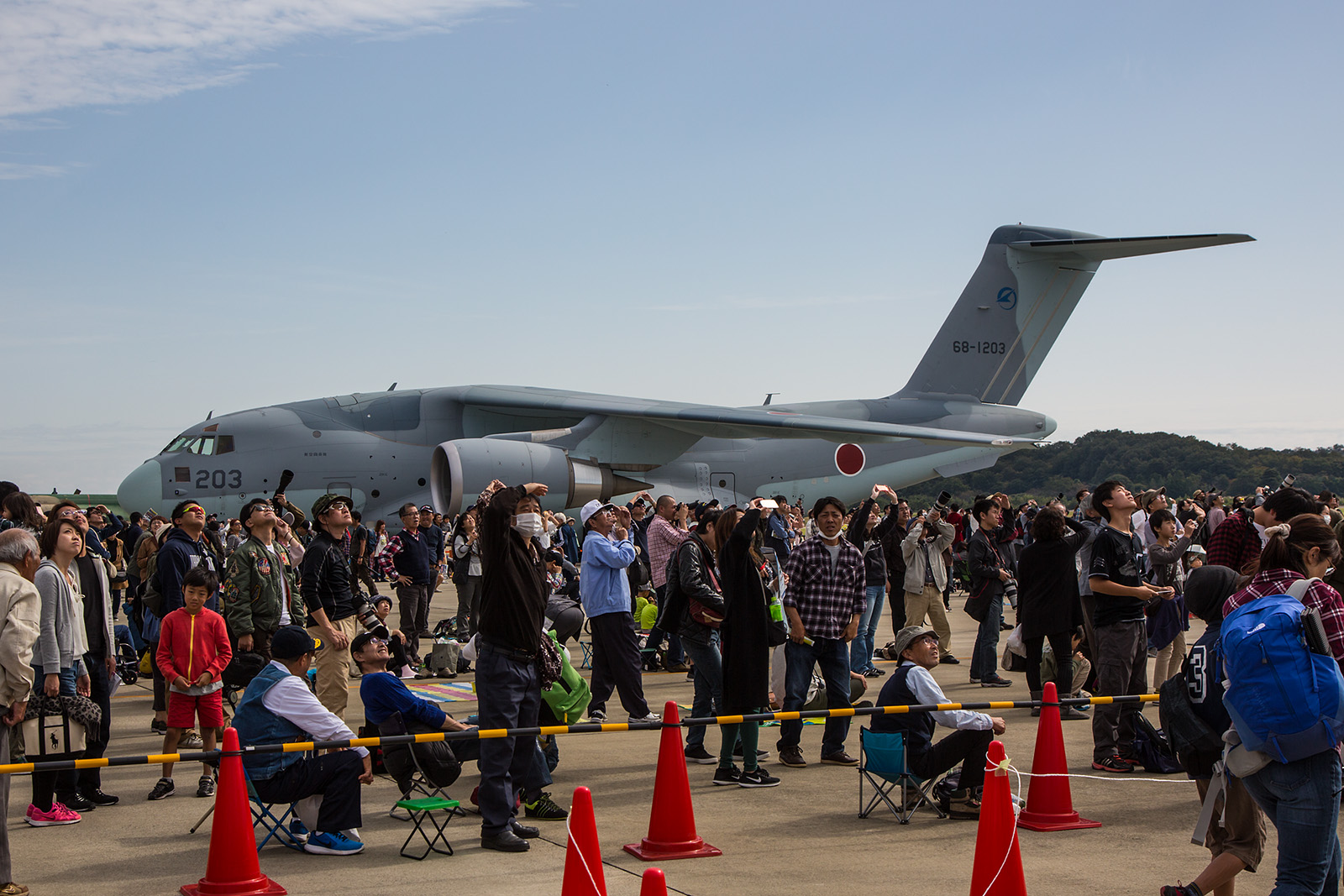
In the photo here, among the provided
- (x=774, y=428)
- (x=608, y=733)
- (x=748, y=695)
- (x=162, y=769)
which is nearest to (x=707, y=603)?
(x=748, y=695)

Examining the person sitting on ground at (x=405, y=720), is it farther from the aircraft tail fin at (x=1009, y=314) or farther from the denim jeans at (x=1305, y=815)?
the aircraft tail fin at (x=1009, y=314)

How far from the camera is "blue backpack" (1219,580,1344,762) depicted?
3.59m

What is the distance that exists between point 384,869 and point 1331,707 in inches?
146

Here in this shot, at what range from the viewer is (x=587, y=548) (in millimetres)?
7988

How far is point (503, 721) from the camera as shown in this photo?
555 centimetres

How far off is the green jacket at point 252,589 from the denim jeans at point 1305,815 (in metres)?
5.98

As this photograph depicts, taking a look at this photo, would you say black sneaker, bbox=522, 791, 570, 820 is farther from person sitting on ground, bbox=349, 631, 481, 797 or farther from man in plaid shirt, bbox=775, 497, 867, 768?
man in plaid shirt, bbox=775, 497, 867, 768

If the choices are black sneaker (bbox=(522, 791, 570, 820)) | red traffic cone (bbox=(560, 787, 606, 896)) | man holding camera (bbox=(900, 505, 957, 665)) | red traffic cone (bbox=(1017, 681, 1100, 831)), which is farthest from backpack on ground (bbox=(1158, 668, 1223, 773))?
man holding camera (bbox=(900, 505, 957, 665))

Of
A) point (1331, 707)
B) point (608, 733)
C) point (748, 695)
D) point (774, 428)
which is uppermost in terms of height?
point (774, 428)

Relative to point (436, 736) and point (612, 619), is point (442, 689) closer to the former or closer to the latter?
point (612, 619)

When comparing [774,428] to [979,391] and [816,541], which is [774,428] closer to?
[979,391]

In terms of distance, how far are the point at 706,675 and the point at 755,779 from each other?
2.49ft

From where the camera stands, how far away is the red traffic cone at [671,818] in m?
5.15

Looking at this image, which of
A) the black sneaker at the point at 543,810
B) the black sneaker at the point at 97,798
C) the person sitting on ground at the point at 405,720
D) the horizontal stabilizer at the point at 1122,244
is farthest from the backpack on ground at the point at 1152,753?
the horizontal stabilizer at the point at 1122,244
